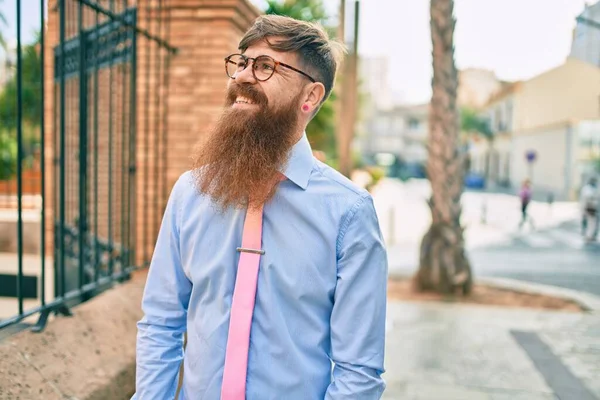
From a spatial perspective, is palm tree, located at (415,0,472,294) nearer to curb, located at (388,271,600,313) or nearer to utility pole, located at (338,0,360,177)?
curb, located at (388,271,600,313)

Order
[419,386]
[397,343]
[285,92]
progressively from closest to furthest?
[285,92]
[419,386]
[397,343]

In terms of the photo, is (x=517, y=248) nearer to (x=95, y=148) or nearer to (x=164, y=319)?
(x=95, y=148)

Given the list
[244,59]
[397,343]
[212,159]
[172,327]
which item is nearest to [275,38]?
[244,59]

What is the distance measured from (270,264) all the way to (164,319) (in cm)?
38

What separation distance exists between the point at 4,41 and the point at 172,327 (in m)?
3.49

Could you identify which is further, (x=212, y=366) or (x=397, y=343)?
(x=397, y=343)

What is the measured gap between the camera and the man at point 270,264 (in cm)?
155

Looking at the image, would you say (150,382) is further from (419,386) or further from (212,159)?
(419,386)

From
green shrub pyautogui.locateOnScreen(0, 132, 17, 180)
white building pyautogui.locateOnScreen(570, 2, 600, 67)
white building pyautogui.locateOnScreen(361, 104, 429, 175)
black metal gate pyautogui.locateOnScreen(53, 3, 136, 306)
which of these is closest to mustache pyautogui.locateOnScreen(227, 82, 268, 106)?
black metal gate pyautogui.locateOnScreen(53, 3, 136, 306)

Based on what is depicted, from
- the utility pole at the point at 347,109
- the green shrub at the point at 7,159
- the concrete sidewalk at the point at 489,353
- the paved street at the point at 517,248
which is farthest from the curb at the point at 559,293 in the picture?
the green shrub at the point at 7,159

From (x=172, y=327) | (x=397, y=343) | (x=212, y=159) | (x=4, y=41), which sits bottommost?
(x=397, y=343)

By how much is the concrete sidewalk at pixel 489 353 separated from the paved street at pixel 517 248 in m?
2.83

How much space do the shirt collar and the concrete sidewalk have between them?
8.97 feet

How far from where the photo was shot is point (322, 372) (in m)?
1.61
